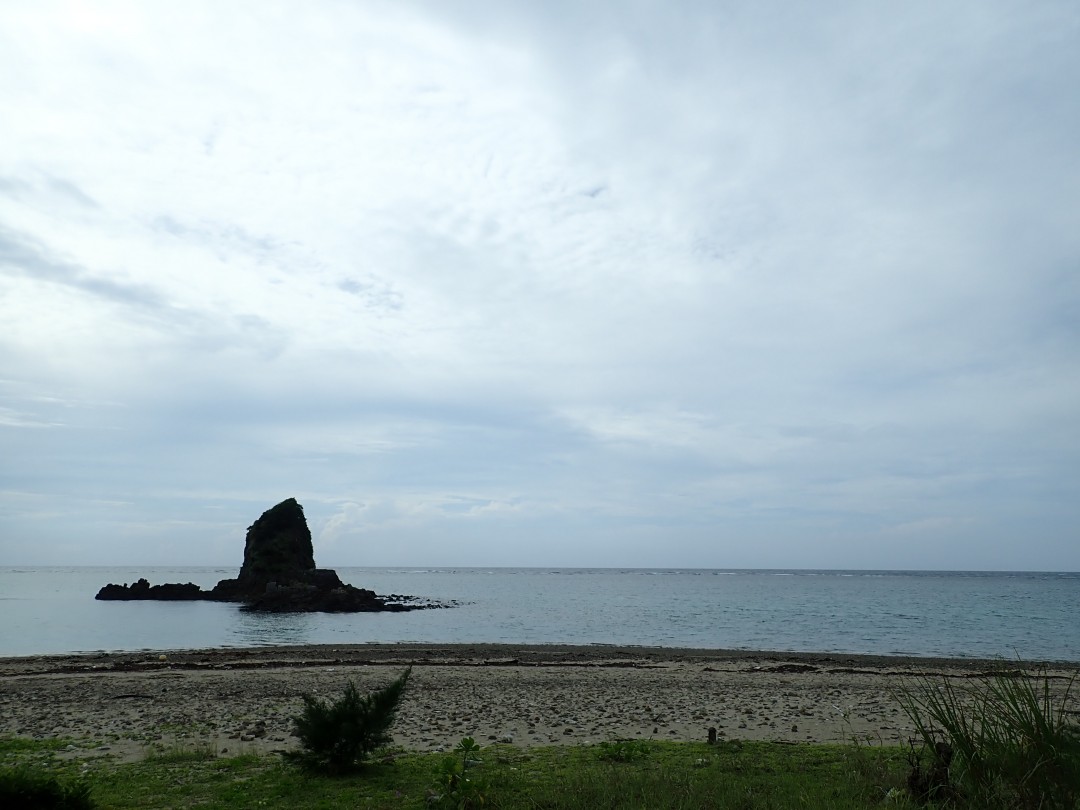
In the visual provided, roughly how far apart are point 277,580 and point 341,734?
110525 mm

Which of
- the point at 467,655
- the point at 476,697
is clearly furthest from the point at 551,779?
the point at 467,655

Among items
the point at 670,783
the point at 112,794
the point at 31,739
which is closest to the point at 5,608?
the point at 31,739

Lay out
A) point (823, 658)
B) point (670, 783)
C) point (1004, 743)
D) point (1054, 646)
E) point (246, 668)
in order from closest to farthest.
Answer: point (1004, 743) → point (670, 783) → point (246, 668) → point (823, 658) → point (1054, 646)

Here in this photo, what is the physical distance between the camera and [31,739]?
1588cm

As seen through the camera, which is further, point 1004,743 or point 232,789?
point 232,789

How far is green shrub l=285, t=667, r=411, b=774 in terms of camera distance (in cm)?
1201

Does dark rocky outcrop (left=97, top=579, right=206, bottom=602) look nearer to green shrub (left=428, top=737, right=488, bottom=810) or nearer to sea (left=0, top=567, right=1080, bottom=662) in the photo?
sea (left=0, top=567, right=1080, bottom=662)

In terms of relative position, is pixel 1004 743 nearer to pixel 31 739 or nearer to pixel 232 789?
pixel 232 789

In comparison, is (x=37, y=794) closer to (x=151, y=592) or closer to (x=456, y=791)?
(x=456, y=791)

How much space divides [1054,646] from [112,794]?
5996 cm

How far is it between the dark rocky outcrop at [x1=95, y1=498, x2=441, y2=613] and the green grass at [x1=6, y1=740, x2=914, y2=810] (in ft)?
295

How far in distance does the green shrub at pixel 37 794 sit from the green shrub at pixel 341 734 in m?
3.66

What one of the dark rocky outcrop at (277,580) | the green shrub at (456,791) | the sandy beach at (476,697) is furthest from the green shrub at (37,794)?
the dark rocky outcrop at (277,580)

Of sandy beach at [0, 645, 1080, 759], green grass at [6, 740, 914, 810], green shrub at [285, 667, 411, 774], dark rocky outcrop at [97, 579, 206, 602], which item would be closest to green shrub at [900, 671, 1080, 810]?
sandy beach at [0, 645, 1080, 759]
